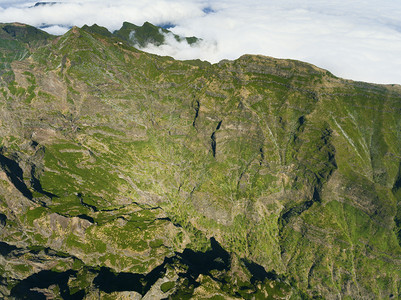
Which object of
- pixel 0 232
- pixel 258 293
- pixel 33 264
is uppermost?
pixel 0 232

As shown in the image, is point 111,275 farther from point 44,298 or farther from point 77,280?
point 44,298

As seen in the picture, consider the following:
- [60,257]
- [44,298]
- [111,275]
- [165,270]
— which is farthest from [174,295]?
[60,257]

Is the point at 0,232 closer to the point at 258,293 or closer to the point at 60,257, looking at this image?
the point at 60,257

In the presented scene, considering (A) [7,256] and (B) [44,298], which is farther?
(A) [7,256]

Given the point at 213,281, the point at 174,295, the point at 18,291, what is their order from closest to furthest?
the point at 18,291
the point at 174,295
the point at 213,281

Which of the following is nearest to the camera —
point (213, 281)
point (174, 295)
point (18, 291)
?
point (18, 291)

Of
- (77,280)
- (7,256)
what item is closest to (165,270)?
(77,280)

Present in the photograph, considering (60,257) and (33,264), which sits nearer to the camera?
(33,264)

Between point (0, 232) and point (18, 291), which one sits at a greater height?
point (0, 232)

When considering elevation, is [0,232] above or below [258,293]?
above
